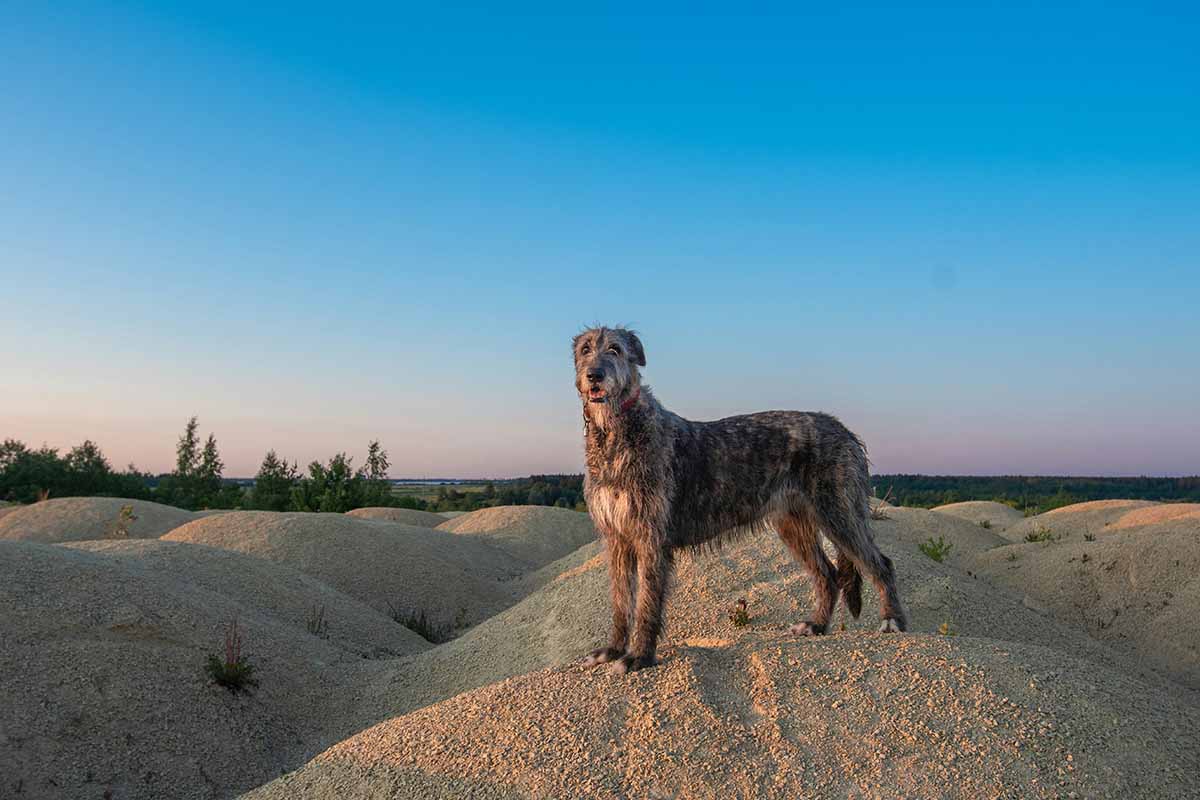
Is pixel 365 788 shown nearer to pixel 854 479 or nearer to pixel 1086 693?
pixel 854 479

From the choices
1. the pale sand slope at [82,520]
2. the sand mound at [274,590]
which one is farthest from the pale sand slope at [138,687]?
the pale sand slope at [82,520]

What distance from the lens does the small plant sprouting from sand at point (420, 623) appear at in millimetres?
14266

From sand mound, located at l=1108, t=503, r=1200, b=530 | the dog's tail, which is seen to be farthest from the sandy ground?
sand mound, located at l=1108, t=503, r=1200, b=530

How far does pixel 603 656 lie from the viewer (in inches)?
257

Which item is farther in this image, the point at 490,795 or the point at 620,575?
the point at 620,575

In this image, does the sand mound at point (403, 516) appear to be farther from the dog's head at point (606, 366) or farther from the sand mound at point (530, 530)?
the dog's head at point (606, 366)

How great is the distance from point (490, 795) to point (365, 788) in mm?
1007

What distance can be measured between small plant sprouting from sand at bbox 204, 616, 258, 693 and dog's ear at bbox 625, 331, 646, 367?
5.73 meters

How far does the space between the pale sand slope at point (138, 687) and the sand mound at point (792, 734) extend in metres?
2.26

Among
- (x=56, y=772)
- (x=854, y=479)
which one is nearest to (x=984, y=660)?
(x=854, y=479)

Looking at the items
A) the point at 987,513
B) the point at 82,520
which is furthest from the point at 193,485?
the point at 987,513

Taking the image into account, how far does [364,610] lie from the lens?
13664mm

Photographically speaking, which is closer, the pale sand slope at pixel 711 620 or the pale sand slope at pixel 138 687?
the pale sand slope at pixel 138 687

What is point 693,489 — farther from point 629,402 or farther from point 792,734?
point 792,734
